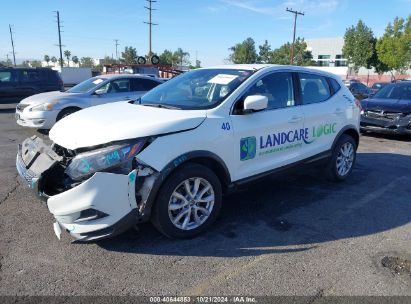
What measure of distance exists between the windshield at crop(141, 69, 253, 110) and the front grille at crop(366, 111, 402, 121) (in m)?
6.64

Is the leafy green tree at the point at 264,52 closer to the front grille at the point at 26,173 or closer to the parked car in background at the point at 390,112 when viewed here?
the parked car in background at the point at 390,112

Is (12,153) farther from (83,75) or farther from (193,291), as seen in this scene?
(83,75)

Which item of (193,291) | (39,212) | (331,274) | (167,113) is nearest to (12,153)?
(39,212)

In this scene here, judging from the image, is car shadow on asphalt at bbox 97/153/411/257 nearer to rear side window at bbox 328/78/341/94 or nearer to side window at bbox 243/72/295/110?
side window at bbox 243/72/295/110

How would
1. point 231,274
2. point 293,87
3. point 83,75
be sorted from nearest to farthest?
point 231,274
point 293,87
point 83,75

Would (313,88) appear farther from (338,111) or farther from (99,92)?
(99,92)

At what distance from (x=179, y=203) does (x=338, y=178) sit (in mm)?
3118

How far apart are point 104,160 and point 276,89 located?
240cm

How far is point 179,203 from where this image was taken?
3740 mm

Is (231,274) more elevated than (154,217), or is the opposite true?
(154,217)

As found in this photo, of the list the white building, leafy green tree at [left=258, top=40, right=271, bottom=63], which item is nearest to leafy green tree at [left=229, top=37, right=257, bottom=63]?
leafy green tree at [left=258, top=40, right=271, bottom=63]

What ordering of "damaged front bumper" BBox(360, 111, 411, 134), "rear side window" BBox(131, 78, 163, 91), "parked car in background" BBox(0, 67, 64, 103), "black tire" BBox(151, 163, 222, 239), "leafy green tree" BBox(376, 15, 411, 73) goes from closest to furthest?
"black tire" BBox(151, 163, 222, 239) < "damaged front bumper" BBox(360, 111, 411, 134) < "rear side window" BBox(131, 78, 163, 91) < "parked car in background" BBox(0, 67, 64, 103) < "leafy green tree" BBox(376, 15, 411, 73)

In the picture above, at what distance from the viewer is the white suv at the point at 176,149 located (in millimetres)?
3338

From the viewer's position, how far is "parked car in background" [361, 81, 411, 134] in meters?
9.46
